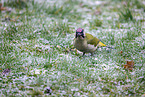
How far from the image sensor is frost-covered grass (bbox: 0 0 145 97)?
11.8 ft

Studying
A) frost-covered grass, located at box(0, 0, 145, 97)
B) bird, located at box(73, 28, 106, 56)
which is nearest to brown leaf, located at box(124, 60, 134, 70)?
frost-covered grass, located at box(0, 0, 145, 97)

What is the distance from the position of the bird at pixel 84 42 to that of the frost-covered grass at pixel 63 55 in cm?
21

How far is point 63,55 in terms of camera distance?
4.61 meters

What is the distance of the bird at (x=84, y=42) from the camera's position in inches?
181

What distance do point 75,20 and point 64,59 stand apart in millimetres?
2962

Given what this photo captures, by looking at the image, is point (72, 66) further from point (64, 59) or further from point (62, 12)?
point (62, 12)

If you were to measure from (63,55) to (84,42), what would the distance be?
1.96 feet

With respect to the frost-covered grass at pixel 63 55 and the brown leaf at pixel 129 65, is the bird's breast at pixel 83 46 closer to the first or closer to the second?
the frost-covered grass at pixel 63 55

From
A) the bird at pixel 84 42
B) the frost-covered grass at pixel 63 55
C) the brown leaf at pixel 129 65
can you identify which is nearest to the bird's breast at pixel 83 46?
the bird at pixel 84 42

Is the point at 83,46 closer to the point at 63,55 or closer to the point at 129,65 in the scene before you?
the point at 63,55

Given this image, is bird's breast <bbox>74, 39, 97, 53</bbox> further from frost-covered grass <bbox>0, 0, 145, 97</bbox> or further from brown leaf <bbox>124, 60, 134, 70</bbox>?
brown leaf <bbox>124, 60, 134, 70</bbox>

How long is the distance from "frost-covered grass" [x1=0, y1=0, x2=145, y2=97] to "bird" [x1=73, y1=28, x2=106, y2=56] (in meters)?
0.21

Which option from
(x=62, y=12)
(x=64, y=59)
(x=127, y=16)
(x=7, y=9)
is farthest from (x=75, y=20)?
(x=64, y=59)

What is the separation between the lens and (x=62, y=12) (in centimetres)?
717
